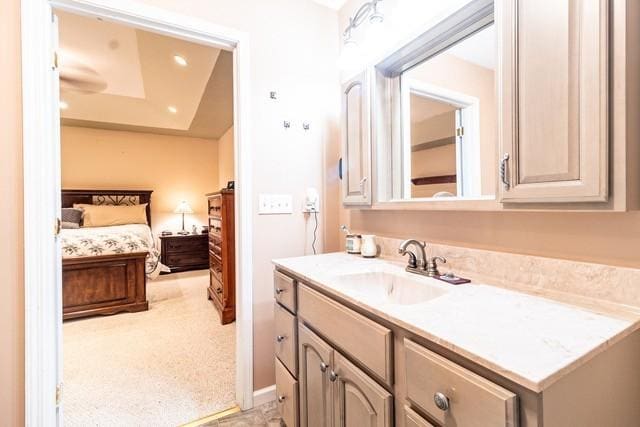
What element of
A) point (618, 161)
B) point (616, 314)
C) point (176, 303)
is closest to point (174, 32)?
point (618, 161)

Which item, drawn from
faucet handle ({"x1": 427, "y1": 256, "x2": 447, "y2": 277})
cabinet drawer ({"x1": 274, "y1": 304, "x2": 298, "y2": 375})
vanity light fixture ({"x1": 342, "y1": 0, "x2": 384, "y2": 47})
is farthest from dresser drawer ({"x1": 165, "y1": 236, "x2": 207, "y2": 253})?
faucet handle ({"x1": 427, "y1": 256, "x2": 447, "y2": 277})

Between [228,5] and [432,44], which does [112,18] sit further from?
[432,44]

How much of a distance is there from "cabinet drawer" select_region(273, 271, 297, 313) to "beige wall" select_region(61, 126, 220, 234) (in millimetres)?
4804

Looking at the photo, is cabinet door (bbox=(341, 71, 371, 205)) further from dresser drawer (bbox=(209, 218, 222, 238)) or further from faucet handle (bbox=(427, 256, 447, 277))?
dresser drawer (bbox=(209, 218, 222, 238))

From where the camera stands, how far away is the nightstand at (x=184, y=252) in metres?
5.05

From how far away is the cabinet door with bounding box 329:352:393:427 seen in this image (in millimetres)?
819

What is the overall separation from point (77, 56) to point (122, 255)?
208cm

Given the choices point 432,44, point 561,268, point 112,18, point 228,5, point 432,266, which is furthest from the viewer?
point 228,5

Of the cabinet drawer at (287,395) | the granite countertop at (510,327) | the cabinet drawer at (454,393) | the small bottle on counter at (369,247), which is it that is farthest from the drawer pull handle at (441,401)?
the small bottle on counter at (369,247)

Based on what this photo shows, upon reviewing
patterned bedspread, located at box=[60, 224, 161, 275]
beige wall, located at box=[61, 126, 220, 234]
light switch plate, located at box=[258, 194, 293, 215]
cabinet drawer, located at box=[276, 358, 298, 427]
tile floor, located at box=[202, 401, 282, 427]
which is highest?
beige wall, located at box=[61, 126, 220, 234]

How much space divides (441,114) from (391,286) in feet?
2.74

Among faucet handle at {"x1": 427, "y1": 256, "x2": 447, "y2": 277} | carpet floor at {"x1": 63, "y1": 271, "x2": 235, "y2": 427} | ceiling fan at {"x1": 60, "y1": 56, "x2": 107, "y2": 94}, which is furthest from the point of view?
ceiling fan at {"x1": 60, "y1": 56, "x2": 107, "y2": 94}

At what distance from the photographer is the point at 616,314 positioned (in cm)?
76

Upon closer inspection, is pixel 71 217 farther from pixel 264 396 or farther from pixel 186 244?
pixel 264 396
